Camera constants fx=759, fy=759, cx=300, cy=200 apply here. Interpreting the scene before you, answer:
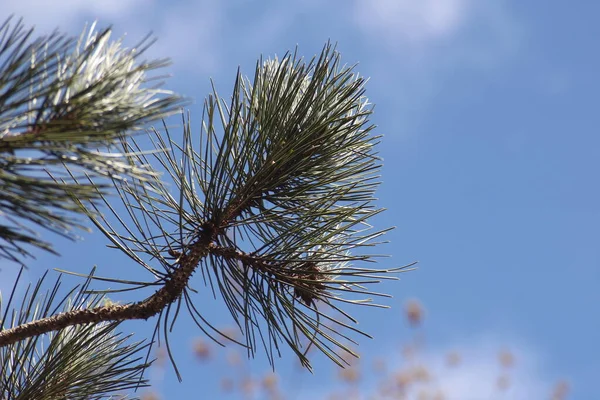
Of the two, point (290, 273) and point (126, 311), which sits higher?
point (290, 273)

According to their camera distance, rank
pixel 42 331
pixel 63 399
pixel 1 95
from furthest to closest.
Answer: pixel 63 399 → pixel 42 331 → pixel 1 95

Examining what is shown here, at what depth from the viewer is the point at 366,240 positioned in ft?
→ 4.02

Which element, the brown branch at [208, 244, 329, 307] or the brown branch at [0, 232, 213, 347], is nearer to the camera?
the brown branch at [0, 232, 213, 347]

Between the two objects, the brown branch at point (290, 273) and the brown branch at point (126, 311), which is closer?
the brown branch at point (126, 311)

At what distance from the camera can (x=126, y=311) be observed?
940 millimetres

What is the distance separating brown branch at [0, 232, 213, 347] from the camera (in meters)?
0.88

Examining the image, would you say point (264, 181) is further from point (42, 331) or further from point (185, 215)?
point (42, 331)

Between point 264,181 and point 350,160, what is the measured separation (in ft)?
0.59

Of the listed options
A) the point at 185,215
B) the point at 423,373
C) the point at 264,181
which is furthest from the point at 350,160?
the point at 423,373

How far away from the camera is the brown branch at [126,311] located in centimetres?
88

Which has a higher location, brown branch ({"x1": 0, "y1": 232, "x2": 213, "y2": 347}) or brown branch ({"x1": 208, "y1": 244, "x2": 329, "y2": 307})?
brown branch ({"x1": 208, "y1": 244, "x2": 329, "y2": 307})

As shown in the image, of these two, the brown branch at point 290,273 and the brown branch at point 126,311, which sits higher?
the brown branch at point 290,273

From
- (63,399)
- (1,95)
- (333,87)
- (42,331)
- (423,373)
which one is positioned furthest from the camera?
(423,373)

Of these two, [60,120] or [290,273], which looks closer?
[60,120]
